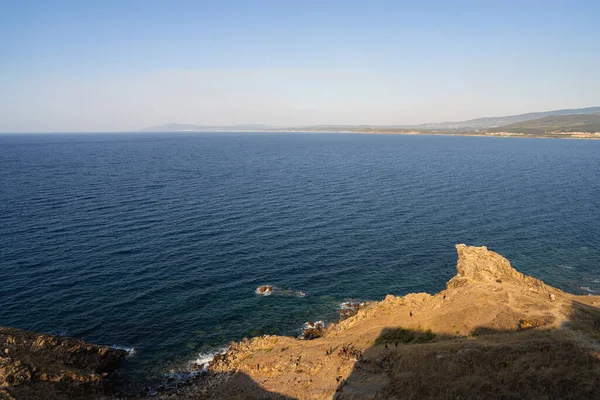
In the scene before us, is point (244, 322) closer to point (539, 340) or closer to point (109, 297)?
point (109, 297)

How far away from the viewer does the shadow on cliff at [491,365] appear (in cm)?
3053

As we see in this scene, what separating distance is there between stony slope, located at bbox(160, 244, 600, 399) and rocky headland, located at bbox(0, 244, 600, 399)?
11 cm

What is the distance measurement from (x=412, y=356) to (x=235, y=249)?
2006 inches

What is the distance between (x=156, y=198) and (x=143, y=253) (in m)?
46.8

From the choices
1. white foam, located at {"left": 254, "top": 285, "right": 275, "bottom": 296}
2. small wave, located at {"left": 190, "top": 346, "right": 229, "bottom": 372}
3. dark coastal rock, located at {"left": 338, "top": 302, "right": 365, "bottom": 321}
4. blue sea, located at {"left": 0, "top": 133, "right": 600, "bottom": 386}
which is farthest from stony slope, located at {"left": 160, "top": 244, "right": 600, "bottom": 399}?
white foam, located at {"left": 254, "top": 285, "right": 275, "bottom": 296}

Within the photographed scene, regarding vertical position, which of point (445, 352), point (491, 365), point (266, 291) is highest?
point (491, 365)

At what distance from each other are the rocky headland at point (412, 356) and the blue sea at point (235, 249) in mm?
6317

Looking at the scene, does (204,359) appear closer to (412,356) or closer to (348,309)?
(348,309)

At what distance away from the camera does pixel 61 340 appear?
47.8 meters

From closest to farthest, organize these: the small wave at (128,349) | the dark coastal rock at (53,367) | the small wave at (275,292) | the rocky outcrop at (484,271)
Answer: the dark coastal rock at (53,367) → the small wave at (128,349) → the rocky outcrop at (484,271) → the small wave at (275,292)

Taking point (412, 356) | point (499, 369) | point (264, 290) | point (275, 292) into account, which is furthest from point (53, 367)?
point (499, 369)

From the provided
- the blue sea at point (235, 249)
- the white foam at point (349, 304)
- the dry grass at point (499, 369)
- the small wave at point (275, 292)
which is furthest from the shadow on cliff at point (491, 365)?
the small wave at point (275, 292)

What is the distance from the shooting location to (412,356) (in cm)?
3922

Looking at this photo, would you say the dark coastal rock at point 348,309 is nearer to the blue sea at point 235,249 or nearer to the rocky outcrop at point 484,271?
the blue sea at point 235,249
